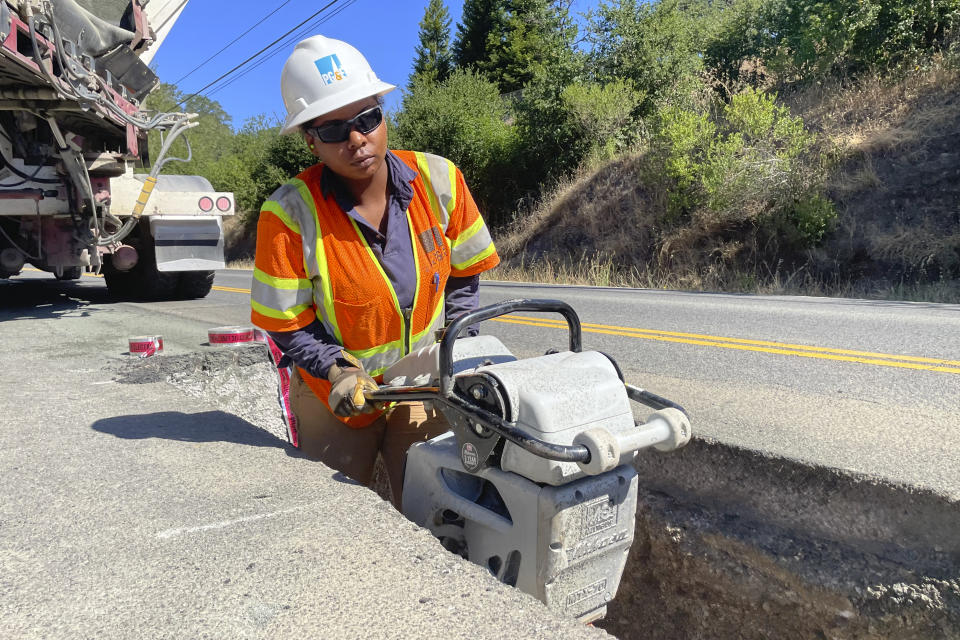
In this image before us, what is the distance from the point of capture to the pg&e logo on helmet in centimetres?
239

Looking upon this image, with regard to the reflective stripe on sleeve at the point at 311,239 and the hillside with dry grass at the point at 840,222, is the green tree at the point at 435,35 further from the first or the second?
the reflective stripe on sleeve at the point at 311,239

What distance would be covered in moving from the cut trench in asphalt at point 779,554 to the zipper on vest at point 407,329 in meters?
1.21

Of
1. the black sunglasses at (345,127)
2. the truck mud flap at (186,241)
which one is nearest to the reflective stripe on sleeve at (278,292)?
the black sunglasses at (345,127)

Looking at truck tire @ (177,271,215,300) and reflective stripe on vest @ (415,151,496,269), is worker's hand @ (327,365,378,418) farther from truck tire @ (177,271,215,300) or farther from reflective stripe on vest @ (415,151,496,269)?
truck tire @ (177,271,215,300)

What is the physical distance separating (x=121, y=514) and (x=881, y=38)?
16.3m

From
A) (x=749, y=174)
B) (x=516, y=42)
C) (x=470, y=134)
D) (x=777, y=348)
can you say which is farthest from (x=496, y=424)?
(x=516, y=42)

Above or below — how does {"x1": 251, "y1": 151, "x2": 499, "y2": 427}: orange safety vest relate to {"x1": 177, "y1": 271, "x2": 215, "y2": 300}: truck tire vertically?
above

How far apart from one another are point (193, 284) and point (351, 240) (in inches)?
307

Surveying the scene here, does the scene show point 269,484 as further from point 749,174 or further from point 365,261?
point 749,174

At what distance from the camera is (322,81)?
7.86 feet

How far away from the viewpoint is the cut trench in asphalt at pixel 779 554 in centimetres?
234

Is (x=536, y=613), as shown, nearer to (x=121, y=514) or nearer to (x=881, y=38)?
(x=121, y=514)

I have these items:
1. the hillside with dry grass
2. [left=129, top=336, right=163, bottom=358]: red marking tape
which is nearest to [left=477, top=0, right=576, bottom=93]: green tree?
the hillside with dry grass

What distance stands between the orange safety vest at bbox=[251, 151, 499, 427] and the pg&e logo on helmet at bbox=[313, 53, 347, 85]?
35 cm
